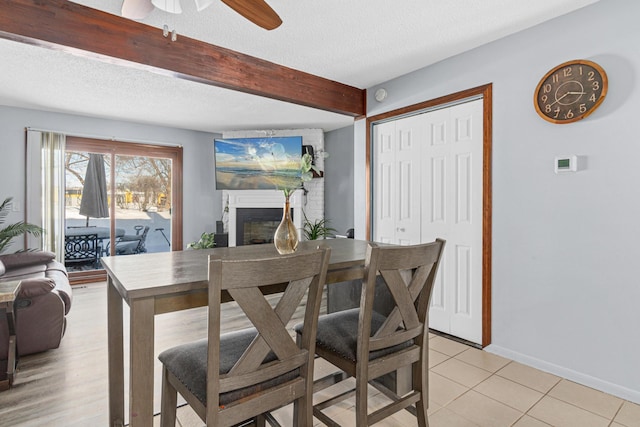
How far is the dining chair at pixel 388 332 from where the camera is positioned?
1.32 meters

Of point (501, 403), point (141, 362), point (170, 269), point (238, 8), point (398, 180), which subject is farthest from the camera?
point (398, 180)

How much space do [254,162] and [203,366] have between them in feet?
14.8

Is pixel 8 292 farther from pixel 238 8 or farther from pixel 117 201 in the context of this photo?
pixel 117 201

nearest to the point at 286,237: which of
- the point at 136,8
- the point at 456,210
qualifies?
the point at 136,8

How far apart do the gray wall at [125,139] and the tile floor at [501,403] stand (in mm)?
4093

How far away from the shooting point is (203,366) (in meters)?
1.18

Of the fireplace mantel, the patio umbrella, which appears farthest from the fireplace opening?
the patio umbrella

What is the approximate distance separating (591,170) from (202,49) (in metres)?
2.90

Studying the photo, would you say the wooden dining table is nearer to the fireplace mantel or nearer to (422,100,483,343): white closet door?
(422,100,483,343): white closet door

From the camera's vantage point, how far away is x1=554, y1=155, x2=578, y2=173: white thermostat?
7.29 feet

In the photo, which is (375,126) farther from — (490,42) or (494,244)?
(494,244)

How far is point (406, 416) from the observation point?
1882 millimetres

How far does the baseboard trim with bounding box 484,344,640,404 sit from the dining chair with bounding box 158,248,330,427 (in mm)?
1969

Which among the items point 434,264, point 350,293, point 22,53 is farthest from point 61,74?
point 434,264
